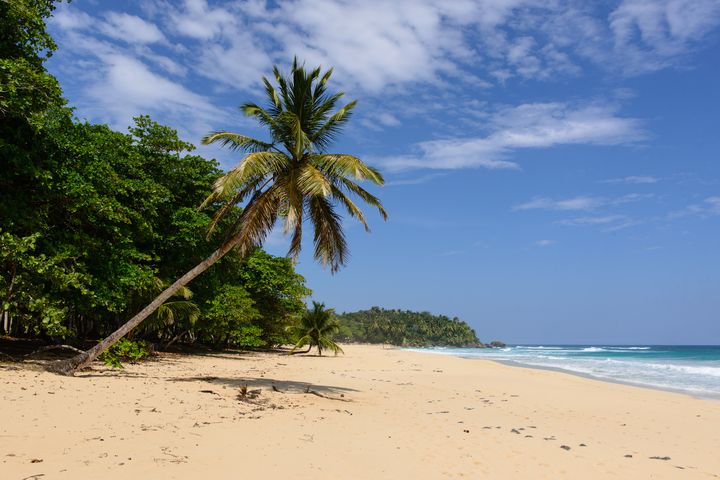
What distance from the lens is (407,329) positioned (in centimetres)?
15250

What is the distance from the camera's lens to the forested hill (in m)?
146

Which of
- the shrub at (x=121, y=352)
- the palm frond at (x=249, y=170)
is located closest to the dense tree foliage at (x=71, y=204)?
the shrub at (x=121, y=352)

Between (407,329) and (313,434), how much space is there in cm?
14778

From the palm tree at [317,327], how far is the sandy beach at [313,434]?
70.3 ft

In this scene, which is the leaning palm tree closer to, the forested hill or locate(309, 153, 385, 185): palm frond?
locate(309, 153, 385, 185): palm frond

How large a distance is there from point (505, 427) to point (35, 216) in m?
12.3

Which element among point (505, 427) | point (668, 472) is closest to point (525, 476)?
point (668, 472)

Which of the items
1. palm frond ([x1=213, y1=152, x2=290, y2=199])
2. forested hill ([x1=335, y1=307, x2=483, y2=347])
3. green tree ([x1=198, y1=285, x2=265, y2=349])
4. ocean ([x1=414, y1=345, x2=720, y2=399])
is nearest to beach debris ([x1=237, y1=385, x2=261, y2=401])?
palm frond ([x1=213, y1=152, x2=290, y2=199])

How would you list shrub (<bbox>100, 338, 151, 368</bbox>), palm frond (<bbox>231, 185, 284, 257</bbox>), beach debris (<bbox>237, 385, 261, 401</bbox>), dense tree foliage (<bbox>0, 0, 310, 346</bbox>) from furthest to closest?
shrub (<bbox>100, 338, 151, 368</bbox>) < palm frond (<bbox>231, 185, 284, 257</bbox>) < dense tree foliage (<bbox>0, 0, 310, 346</bbox>) < beach debris (<bbox>237, 385, 261, 401</bbox>)

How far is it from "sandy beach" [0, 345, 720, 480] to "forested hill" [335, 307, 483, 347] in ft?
414

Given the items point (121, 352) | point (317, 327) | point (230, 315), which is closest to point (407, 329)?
point (317, 327)

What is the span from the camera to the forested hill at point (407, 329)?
146 m

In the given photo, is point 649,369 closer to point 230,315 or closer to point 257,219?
point 230,315

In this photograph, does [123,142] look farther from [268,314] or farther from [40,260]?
[268,314]
